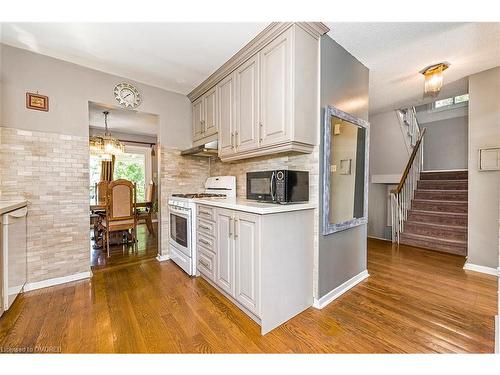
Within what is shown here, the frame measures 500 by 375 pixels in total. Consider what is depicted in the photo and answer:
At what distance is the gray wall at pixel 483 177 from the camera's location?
270 centimetres

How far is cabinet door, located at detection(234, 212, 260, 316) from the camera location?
1656 millimetres

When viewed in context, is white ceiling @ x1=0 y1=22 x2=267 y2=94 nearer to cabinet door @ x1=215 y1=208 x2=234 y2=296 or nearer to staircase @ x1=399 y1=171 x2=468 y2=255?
cabinet door @ x1=215 y1=208 x2=234 y2=296

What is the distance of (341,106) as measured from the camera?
7.36 ft

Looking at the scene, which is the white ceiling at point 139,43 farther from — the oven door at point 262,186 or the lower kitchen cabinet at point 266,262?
the lower kitchen cabinet at point 266,262

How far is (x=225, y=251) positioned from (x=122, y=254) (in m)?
2.30

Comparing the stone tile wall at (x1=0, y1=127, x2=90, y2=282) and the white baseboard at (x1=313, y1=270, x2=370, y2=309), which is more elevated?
the stone tile wall at (x1=0, y1=127, x2=90, y2=282)

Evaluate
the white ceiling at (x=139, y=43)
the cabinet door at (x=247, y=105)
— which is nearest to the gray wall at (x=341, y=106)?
the cabinet door at (x=247, y=105)

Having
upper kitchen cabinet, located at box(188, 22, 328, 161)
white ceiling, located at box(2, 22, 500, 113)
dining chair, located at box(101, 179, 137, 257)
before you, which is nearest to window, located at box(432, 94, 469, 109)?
white ceiling, located at box(2, 22, 500, 113)

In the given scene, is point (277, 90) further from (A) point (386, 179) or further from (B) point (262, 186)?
(A) point (386, 179)

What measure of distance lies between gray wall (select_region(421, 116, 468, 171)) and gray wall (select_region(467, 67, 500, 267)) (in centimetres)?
328

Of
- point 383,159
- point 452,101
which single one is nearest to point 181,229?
point 383,159
